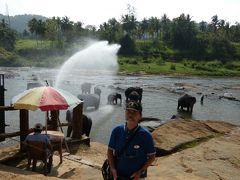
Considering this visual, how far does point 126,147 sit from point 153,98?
33.1m

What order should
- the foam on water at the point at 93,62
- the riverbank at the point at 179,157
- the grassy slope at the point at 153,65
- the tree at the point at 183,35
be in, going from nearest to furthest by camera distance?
the riverbank at the point at 179,157 < the foam on water at the point at 93,62 < the grassy slope at the point at 153,65 < the tree at the point at 183,35

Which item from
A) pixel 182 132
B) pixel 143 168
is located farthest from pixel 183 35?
pixel 143 168

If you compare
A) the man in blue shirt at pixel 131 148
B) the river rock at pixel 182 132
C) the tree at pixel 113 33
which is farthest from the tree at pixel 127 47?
the man in blue shirt at pixel 131 148

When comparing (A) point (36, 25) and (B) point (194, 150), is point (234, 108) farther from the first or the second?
(A) point (36, 25)

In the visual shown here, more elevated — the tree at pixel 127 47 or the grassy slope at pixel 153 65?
the tree at pixel 127 47

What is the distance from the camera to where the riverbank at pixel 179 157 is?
10211 mm

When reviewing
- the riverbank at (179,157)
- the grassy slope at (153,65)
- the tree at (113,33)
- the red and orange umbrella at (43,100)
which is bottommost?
the grassy slope at (153,65)

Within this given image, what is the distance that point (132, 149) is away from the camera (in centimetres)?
569

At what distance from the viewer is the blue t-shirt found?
568cm

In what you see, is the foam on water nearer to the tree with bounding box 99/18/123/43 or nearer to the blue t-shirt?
the tree with bounding box 99/18/123/43

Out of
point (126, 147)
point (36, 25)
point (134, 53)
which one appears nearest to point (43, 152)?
point (126, 147)

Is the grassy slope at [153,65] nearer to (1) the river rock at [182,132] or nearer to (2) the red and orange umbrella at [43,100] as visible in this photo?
(1) the river rock at [182,132]

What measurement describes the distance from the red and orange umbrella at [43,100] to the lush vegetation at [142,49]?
213 ft

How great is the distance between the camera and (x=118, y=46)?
99.1m
